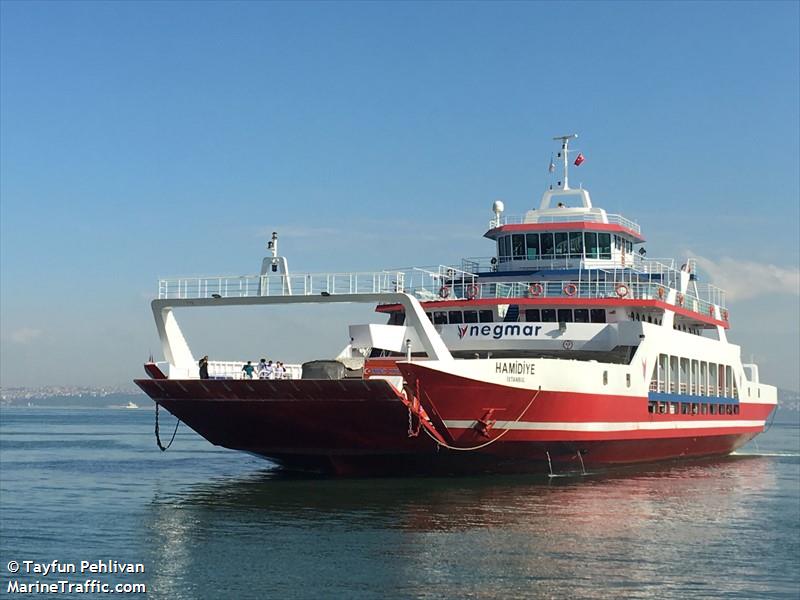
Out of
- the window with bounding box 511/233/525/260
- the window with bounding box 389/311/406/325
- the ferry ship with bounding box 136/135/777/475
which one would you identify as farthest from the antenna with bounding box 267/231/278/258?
the window with bounding box 511/233/525/260

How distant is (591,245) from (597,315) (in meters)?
5.83

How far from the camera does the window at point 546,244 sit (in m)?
42.8

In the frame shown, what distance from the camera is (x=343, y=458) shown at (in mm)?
31266

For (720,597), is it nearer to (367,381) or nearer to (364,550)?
(364,550)

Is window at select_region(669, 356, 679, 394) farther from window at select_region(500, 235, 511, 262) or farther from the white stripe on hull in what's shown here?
window at select_region(500, 235, 511, 262)

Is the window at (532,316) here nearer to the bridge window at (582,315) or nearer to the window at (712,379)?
the bridge window at (582,315)

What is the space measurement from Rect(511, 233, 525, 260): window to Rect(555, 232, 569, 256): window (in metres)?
1.39

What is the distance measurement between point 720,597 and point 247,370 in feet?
57.3

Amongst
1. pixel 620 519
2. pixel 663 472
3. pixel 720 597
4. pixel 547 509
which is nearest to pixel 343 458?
pixel 547 509

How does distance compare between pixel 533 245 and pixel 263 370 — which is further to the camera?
pixel 533 245

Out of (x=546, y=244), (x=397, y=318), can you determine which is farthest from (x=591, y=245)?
(x=397, y=318)

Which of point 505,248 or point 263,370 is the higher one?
point 505,248

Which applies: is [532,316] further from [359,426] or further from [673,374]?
[359,426]

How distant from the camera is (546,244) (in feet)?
141
